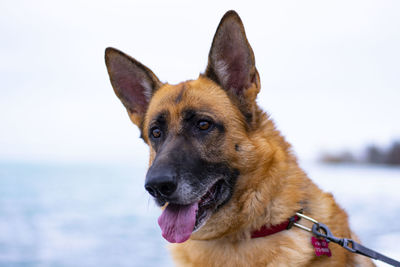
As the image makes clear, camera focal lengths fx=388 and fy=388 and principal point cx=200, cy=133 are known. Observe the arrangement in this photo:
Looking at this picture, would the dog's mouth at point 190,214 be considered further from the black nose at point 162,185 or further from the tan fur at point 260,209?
the black nose at point 162,185

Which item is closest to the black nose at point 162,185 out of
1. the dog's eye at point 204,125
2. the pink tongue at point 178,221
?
the pink tongue at point 178,221

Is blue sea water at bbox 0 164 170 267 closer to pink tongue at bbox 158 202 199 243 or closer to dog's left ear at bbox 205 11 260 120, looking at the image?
pink tongue at bbox 158 202 199 243

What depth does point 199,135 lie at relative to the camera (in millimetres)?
3455

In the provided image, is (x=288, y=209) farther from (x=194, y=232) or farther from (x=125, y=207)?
(x=125, y=207)

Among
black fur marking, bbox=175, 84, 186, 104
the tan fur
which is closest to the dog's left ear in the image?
the tan fur

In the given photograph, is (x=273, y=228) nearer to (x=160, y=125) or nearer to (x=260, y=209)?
(x=260, y=209)

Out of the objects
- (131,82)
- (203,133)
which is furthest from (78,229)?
(203,133)

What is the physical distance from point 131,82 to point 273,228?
2189 millimetres

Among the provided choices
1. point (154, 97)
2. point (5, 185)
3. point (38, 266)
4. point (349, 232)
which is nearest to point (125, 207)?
point (38, 266)

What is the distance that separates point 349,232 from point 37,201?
12494mm

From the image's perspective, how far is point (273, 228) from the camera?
3184mm

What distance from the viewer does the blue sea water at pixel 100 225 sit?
7.84 meters

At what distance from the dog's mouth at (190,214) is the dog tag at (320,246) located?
0.78m

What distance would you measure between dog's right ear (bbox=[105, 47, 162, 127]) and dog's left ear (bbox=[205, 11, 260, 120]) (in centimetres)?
73
